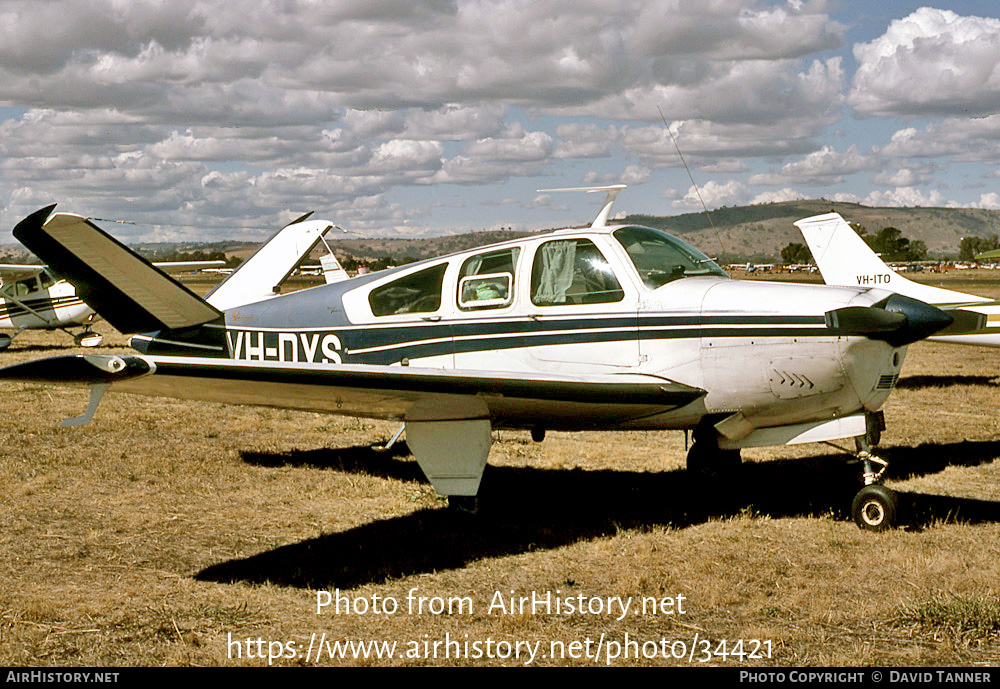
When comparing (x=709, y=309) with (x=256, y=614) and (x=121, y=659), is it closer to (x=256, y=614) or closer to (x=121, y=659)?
(x=256, y=614)

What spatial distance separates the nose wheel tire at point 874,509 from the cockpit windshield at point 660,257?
7.14 ft

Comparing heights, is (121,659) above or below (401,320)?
below

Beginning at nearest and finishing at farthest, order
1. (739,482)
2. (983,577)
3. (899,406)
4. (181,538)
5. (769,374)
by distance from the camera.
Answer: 1. (983,577)
2. (769,374)
3. (181,538)
4. (739,482)
5. (899,406)

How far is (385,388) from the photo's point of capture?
5.64 meters

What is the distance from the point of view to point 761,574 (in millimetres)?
5836

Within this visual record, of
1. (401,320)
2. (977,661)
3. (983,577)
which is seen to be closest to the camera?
(977,661)

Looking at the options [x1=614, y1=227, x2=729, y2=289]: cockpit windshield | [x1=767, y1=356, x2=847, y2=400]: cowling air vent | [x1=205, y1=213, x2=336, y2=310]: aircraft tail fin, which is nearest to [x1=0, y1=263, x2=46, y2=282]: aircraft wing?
[x1=205, y1=213, x2=336, y2=310]: aircraft tail fin

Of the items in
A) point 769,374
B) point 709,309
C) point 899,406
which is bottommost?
point 899,406

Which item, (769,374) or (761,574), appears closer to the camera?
(761,574)

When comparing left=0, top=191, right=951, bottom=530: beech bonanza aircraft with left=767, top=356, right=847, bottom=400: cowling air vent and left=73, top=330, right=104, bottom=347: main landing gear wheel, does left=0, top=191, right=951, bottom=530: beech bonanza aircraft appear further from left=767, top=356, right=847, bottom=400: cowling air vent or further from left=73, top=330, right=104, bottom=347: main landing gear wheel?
left=73, top=330, right=104, bottom=347: main landing gear wheel

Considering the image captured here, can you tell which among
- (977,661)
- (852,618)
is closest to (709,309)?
(852,618)

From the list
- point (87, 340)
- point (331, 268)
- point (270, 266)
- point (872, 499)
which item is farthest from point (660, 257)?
point (87, 340)

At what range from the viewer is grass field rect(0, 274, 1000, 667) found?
15.5 ft

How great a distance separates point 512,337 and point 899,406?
9.49 metres
